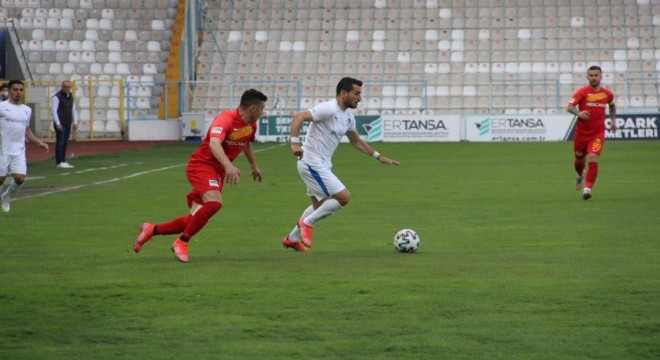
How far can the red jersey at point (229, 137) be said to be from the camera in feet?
40.7

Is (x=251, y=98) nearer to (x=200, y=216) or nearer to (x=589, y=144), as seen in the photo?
(x=200, y=216)

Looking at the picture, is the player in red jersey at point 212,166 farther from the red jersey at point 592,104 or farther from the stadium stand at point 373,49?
the stadium stand at point 373,49

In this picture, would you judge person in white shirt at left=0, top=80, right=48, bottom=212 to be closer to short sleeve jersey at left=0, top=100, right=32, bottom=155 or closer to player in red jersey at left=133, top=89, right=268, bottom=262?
short sleeve jersey at left=0, top=100, right=32, bottom=155

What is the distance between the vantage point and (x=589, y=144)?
2127 centimetres

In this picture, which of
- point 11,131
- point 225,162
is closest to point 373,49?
point 11,131

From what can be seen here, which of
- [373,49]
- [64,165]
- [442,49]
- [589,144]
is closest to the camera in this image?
[589,144]

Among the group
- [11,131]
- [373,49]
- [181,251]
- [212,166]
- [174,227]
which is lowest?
[181,251]

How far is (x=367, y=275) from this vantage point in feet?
36.4

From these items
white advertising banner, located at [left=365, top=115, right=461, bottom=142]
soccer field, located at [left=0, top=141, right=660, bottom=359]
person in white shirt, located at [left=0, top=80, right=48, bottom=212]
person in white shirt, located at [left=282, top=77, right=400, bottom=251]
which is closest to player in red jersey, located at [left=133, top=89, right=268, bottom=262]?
soccer field, located at [left=0, top=141, right=660, bottom=359]

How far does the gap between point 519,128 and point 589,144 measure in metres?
23.1

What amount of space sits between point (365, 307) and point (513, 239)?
5397 mm

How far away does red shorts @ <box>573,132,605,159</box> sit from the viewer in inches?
829

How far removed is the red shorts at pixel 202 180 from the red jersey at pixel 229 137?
6 centimetres

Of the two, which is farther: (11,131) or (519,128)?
(519,128)
